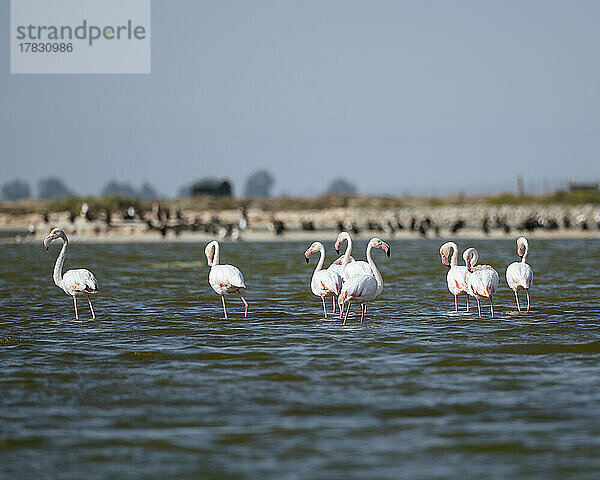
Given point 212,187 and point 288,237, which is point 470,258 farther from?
point 212,187

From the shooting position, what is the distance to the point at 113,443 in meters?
8.43

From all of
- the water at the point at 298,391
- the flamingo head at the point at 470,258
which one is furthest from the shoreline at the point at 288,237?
the flamingo head at the point at 470,258

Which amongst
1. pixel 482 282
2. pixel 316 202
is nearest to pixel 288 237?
pixel 316 202

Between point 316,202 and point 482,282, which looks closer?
point 482,282

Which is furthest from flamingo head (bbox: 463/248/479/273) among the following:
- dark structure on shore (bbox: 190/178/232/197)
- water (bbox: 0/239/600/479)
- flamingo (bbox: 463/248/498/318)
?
dark structure on shore (bbox: 190/178/232/197)

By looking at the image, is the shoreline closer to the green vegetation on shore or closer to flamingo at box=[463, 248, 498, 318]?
the green vegetation on shore

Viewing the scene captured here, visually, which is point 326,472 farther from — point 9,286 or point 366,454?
point 9,286

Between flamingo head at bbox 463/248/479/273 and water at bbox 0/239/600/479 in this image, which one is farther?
flamingo head at bbox 463/248/479/273

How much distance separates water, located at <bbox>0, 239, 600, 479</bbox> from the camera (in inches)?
311

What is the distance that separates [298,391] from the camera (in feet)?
34.4

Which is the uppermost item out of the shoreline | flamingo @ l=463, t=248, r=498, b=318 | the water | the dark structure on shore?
the dark structure on shore

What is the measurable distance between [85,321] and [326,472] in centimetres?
1023

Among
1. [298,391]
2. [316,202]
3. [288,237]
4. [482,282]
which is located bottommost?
[298,391]

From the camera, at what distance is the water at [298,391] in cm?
790
